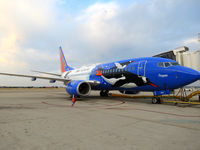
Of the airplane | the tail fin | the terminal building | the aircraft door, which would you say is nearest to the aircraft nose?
the airplane

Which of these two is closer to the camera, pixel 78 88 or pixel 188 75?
pixel 188 75

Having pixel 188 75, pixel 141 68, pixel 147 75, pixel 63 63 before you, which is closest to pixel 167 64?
pixel 147 75

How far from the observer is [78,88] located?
484 inches

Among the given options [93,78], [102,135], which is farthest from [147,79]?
[102,135]

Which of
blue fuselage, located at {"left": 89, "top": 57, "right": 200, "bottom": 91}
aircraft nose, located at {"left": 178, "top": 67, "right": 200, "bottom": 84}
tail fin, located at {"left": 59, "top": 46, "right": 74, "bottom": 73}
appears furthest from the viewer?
tail fin, located at {"left": 59, "top": 46, "right": 74, "bottom": 73}

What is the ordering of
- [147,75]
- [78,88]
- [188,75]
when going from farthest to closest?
[78,88] < [147,75] < [188,75]

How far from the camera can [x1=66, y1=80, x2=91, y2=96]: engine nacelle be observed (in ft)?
40.2

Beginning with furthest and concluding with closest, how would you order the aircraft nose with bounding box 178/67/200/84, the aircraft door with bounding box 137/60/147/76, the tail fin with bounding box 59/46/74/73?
the tail fin with bounding box 59/46/74/73, the aircraft door with bounding box 137/60/147/76, the aircraft nose with bounding box 178/67/200/84

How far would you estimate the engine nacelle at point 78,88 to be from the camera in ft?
40.2

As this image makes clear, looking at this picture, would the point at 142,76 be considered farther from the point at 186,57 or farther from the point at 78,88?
the point at 186,57

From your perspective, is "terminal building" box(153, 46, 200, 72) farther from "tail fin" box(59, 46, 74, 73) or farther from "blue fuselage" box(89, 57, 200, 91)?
"tail fin" box(59, 46, 74, 73)

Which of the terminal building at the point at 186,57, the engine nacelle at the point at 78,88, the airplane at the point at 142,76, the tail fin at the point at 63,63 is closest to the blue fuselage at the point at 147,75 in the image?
the airplane at the point at 142,76

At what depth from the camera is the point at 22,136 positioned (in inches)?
139

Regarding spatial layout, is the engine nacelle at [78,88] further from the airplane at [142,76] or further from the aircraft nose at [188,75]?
the aircraft nose at [188,75]
